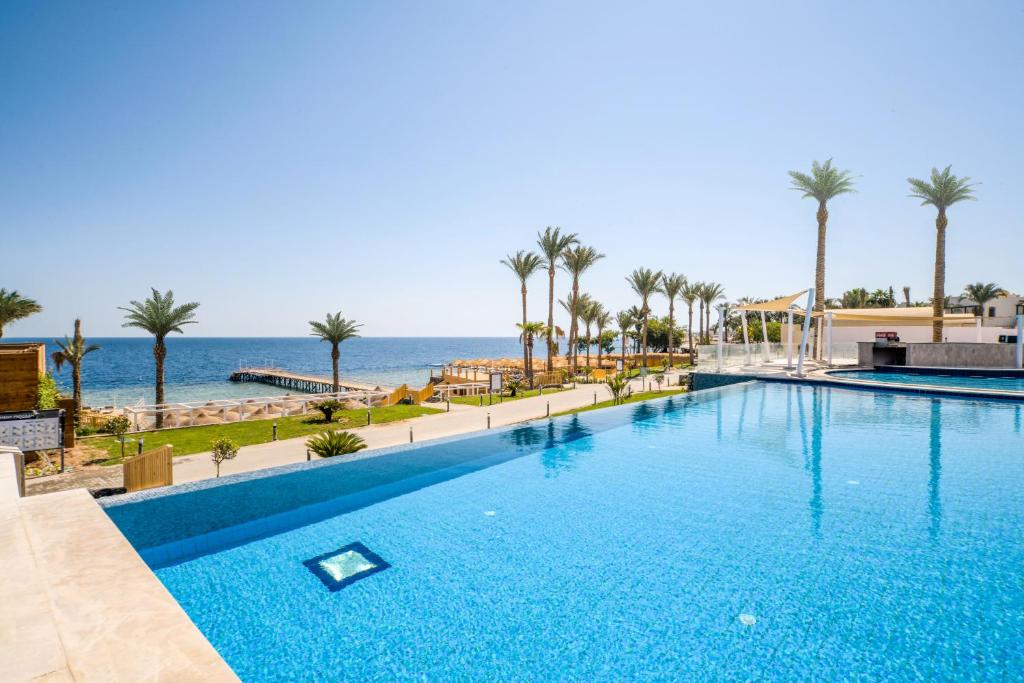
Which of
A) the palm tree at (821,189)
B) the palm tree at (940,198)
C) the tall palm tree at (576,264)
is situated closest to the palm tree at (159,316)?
the tall palm tree at (576,264)

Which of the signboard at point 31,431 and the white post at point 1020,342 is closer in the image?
the signboard at point 31,431

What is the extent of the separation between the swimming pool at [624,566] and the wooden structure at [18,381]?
12012mm

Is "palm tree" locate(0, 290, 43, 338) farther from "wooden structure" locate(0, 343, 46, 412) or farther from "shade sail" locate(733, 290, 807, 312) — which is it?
"shade sail" locate(733, 290, 807, 312)

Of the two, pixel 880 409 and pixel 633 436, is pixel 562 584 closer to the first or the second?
pixel 633 436

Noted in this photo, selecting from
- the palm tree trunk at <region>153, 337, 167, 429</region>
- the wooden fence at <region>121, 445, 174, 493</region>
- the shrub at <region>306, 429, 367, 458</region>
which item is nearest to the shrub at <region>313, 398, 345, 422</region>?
the palm tree trunk at <region>153, 337, 167, 429</region>

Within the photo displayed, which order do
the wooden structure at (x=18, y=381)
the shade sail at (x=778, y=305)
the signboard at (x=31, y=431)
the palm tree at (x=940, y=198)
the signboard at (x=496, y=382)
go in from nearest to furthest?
1. the signboard at (x=31, y=431)
2. the wooden structure at (x=18, y=381)
3. the shade sail at (x=778, y=305)
4. the signboard at (x=496, y=382)
5. the palm tree at (x=940, y=198)

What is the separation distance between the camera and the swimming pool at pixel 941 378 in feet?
74.1

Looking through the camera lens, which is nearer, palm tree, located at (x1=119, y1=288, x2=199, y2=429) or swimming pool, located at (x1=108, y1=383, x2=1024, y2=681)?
swimming pool, located at (x1=108, y1=383, x2=1024, y2=681)

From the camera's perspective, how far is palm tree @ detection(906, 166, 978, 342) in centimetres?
3356

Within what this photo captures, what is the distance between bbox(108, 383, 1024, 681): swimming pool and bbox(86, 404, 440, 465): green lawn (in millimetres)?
9335

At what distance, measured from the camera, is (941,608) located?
540 cm

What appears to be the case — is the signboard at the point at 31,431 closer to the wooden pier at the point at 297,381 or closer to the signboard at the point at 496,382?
the signboard at the point at 496,382

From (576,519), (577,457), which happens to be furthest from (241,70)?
(576,519)

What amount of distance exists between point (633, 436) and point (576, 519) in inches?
247
